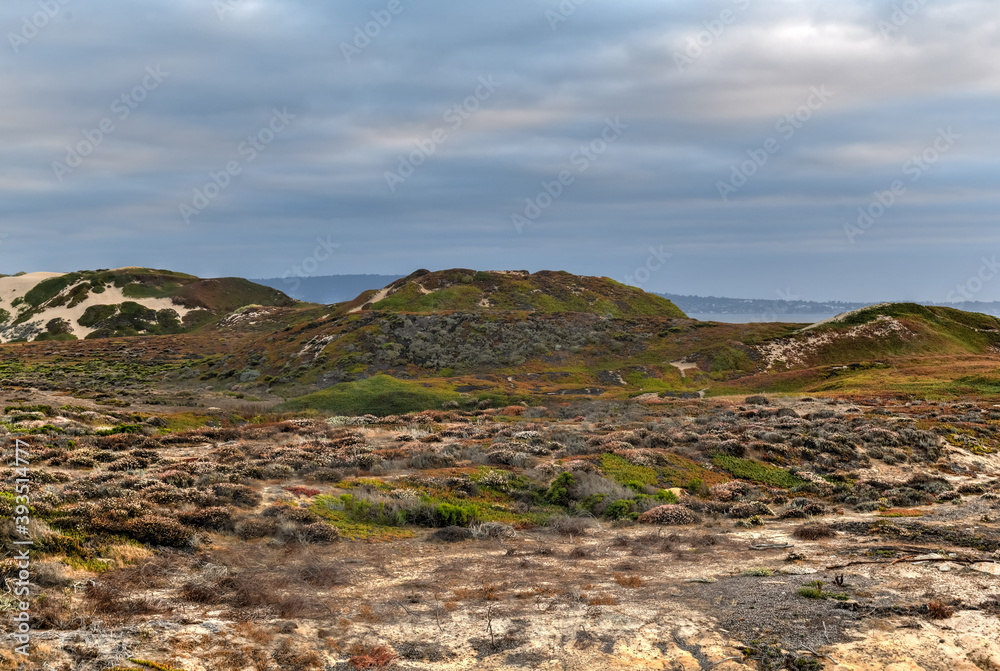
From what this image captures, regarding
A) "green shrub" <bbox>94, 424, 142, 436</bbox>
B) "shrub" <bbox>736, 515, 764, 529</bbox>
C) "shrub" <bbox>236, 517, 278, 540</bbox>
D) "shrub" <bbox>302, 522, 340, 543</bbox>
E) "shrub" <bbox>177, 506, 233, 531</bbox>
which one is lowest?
"shrub" <bbox>736, 515, 764, 529</bbox>

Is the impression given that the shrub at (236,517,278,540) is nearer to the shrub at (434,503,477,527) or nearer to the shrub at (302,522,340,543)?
the shrub at (302,522,340,543)

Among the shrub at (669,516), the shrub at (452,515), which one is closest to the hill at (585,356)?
the shrub at (452,515)

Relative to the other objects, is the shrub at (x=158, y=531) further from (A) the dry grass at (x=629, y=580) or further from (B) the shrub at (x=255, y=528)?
(A) the dry grass at (x=629, y=580)

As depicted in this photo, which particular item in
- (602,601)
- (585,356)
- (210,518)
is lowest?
(602,601)

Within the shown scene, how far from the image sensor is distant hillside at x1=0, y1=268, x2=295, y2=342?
140 m

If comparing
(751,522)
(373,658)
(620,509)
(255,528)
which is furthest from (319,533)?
(751,522)

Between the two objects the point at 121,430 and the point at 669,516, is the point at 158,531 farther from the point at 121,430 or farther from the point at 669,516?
the point at 121,430

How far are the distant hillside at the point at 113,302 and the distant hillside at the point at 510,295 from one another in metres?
70.5

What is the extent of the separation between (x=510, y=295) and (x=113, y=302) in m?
114

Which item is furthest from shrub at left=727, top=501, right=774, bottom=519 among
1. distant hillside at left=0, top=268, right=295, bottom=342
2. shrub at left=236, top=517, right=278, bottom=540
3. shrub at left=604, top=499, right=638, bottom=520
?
distant hillside at left=0, top=268, right=295, bottom=342

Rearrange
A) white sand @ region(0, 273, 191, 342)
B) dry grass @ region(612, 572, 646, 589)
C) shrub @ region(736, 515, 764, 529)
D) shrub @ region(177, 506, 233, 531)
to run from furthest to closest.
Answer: white sand @ region(0, 273, 191, 342)
shrub @ region(736, 515, 764, 529)
shrub @ region(177, 506, 233, 531)
dry grass @ region(612, 572, 646, 589)

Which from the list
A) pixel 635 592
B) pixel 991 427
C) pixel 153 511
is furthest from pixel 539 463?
pixel 991 427

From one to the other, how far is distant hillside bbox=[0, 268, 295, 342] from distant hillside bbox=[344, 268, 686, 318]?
231 ft

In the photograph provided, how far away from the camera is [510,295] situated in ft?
363
